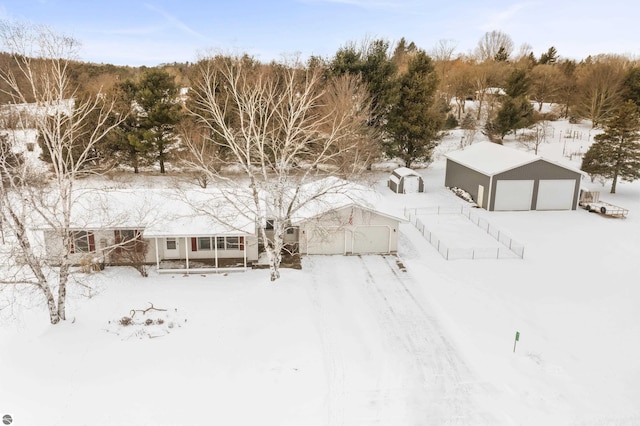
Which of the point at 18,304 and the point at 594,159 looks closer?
the point at 18,304

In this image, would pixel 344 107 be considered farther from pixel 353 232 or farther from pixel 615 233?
pixel 615 233

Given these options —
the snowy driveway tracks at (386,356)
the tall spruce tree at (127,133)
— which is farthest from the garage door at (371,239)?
the tall spruce tree at (127,133)

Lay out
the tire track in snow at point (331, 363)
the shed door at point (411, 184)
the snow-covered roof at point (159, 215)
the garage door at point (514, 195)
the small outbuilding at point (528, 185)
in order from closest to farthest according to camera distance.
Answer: the tire track in snow at point (331, 363)
the snow-covered roof at point (159, 215)
the small outbuilding at point (528, 185)
the garage door at point (514, 195)
the shed door at point (411, 184)

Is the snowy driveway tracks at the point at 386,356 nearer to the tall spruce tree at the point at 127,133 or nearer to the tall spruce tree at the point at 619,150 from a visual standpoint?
the tall spruce tree at the point at 127,133

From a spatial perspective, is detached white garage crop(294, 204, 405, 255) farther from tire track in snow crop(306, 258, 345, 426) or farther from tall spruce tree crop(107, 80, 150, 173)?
tall spruce tree crop(107, 80, 150, 173)

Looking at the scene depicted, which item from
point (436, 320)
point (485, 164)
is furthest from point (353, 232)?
point (485, 164)

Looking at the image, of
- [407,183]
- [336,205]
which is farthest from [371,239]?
[407,183]

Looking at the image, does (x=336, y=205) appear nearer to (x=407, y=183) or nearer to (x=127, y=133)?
(x=407, y=183)
